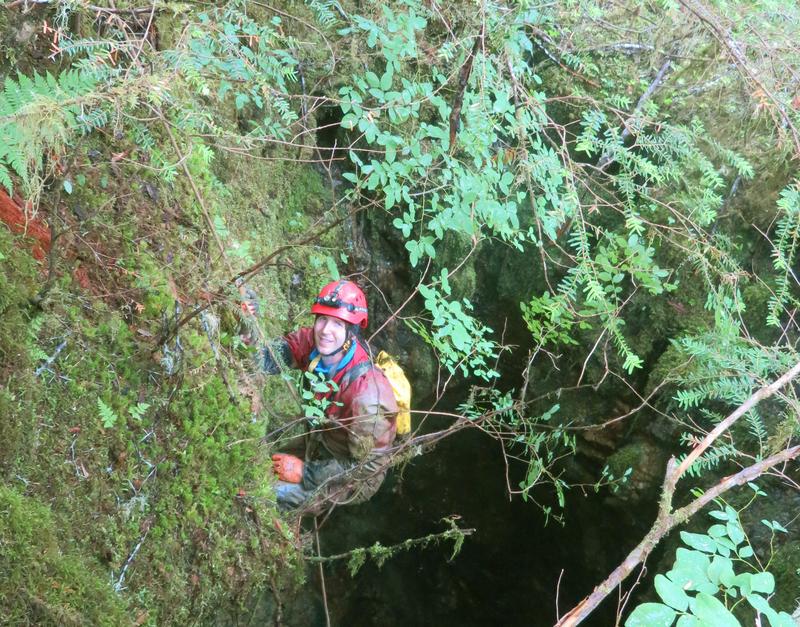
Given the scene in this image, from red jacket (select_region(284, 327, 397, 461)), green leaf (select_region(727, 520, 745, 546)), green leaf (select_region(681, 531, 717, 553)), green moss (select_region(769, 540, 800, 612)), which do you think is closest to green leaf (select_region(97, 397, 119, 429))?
red jacket (select_region(284, 327, 397, 461))

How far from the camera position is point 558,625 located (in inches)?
67.5

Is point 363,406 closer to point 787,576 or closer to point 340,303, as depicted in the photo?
point 340,303

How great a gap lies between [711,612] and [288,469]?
3.90 metres

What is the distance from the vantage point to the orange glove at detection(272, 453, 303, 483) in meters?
4.86

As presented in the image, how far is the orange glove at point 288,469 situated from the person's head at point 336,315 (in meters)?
1.00

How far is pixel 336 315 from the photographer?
15.2 feet

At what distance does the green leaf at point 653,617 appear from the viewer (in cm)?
150

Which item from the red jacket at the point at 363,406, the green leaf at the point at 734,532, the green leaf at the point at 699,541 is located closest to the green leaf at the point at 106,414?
the red jacket at the point at 363,406

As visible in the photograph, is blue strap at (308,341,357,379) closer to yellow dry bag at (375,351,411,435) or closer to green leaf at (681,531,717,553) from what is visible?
yellow dry bag at (375,351,411,435)

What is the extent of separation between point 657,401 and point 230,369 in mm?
4657

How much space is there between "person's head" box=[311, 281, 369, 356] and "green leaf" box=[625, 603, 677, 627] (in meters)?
3.40

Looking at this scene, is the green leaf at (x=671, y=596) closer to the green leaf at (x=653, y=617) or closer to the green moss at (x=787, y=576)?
the green leaf at (x=653, y=617)

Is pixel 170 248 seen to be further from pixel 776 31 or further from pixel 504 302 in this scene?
pixel 504 302

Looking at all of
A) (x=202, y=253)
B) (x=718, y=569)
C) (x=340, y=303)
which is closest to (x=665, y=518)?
(x=718, y=569)
